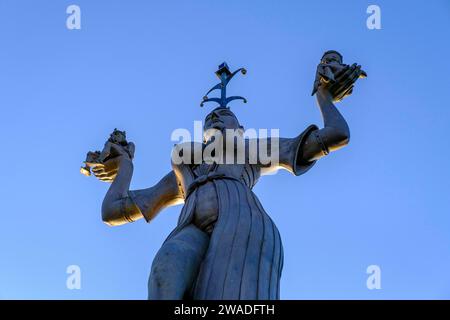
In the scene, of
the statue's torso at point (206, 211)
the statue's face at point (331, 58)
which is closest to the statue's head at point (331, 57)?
the statue's face at point (331, 58)

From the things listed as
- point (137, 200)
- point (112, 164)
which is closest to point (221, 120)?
point (137, 200)

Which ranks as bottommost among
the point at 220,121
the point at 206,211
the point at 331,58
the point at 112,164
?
the point at 206,211

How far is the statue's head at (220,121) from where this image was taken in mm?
12344

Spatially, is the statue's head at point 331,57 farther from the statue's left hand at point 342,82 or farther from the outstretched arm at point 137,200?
the outstretched arm at point 137,200

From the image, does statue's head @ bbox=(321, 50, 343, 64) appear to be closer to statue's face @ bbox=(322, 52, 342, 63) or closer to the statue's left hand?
statue's face @ bbox=(322, 52, 342, 63)

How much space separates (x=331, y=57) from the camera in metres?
12.7

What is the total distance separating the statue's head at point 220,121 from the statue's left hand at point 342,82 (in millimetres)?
1251

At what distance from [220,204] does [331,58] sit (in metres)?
3.14

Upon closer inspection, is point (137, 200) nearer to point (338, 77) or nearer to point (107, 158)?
point (107, 158)

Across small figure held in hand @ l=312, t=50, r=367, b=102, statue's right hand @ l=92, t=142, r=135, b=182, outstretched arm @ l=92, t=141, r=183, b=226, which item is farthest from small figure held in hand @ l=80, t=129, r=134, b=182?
small figure held in hand @ l=312, t=50, r=367, b=102

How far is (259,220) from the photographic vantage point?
10.5 m
